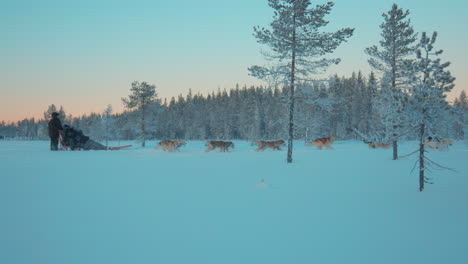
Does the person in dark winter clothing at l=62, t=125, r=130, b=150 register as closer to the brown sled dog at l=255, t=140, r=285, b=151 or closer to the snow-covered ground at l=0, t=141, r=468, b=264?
the brown sled dog at l=255, t=140, r=285, b=151

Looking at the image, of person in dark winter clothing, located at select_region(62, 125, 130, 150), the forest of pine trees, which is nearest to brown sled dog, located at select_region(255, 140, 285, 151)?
the forest of pine trees

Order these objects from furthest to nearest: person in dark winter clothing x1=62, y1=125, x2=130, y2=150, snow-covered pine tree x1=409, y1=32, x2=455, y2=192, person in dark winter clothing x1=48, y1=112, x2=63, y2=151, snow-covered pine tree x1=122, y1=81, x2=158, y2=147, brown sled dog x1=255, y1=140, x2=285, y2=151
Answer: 1. snow-covered pine tree x1=122, y1=81, x2=158, y2=147
2. brown sled dog x1=255, y1=140, x2=285, y2=151
3. person in dark winter clothing x1=62, y1=125, x2=130, y2=150
4. person in dark winter clothing x1=48, y1=112, x2=63, y2=151
5. snow-covered pine tree x1=409, y1=32, x2=455, y2=192


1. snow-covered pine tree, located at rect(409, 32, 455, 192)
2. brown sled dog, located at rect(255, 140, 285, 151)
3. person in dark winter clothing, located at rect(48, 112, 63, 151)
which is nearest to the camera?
snow-covered pine tree, located at rect(409, 32, 455, 192)

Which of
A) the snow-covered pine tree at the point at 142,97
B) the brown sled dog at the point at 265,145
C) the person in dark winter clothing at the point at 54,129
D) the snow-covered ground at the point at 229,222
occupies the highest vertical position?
the snow-covered pine tree at the point at 142,97

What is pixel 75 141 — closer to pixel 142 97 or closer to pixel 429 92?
pixel 142 97

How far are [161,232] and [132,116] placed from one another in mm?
31178

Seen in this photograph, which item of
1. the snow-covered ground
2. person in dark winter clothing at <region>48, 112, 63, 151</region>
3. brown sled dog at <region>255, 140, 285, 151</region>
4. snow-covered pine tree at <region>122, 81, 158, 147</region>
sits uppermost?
snow-covered pine tree at <region>122, 81, 158, 147</region>

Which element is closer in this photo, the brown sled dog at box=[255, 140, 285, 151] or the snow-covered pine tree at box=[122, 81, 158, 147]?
the brown sled dog at box=[255, 140, 285, 151]

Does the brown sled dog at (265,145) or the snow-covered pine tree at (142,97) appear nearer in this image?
the brown sled dog at (265,145)

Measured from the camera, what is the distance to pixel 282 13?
13578 mm

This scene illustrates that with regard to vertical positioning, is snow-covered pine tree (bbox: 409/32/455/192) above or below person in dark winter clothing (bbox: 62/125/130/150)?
above

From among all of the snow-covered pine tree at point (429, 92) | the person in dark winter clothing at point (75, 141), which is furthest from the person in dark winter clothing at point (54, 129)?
the snow-covered pine tree at point (429, 92)

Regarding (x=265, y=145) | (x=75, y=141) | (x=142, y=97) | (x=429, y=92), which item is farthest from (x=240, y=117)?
(x=429, y=92)

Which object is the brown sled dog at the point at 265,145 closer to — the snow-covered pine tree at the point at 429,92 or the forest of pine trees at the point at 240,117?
the forest of pine trees at the point at 240,117
